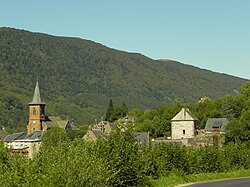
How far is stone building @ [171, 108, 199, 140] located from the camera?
10956cm

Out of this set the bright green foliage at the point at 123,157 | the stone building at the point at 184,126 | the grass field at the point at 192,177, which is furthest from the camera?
the stone building at the point at 184,126

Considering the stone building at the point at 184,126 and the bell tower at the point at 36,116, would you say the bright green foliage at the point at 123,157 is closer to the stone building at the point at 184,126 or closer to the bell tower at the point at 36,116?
the stone building at the point at 184,126

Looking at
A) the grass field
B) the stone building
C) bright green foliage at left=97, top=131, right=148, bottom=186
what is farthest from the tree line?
the stone building

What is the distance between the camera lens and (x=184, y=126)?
11056 cm

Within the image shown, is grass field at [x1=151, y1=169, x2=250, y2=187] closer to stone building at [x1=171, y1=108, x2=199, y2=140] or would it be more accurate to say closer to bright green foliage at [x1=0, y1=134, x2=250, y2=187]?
bright green foliage at [x1=0, y1=134, x2=250, y2=187]

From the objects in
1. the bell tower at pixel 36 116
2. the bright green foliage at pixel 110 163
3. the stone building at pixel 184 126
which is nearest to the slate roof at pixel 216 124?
the stone building at pixel 184 126

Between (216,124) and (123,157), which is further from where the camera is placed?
(216,124)

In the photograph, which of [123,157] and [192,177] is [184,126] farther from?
[123,157]

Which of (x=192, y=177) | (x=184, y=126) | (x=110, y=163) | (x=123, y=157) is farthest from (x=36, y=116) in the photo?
(x=110, y=163)

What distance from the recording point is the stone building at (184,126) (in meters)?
110

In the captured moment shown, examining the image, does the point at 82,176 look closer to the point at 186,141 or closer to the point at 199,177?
the point at 199,177

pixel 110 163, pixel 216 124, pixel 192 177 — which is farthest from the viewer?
pixel 216 124

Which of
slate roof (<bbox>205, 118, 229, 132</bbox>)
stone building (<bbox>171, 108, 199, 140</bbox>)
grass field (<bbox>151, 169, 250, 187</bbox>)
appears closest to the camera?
grass field (<bbox>151, 169, 250, 187</bbox>)

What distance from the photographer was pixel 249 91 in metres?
140
